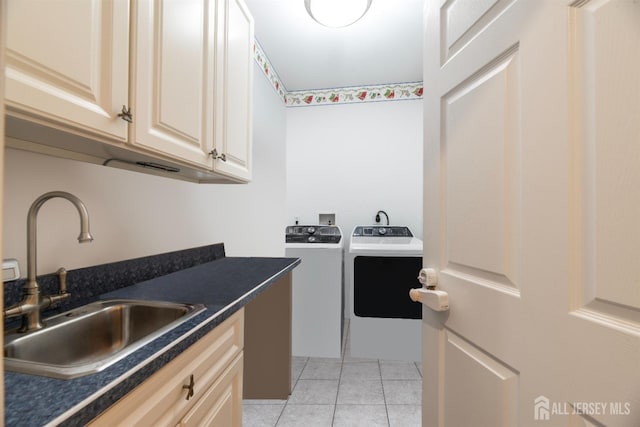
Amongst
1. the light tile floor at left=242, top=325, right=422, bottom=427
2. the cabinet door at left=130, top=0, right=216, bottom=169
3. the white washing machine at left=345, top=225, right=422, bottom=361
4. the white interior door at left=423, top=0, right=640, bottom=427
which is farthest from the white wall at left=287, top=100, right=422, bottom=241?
the white interior door at left=423, top=0, right=640, bottom=427

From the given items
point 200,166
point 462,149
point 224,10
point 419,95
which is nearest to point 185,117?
point 200,166

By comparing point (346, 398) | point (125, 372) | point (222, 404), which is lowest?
point (346, 398)

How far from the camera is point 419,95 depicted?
10.9 feet

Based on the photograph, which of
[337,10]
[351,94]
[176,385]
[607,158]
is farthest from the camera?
[351,94]

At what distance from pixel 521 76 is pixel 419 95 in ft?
9.73

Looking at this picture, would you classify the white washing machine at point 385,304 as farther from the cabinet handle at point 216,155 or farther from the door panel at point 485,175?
the door panel at point 485,175

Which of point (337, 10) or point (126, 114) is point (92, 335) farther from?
point (337, 10)

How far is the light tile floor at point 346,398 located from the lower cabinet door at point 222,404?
31.7 inches

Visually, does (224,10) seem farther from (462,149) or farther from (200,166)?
(462,149)

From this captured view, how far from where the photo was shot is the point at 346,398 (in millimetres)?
1938

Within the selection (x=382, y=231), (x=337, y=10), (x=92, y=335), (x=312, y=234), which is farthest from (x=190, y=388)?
(x=382, y=231)

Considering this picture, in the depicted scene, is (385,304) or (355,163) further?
(355,163)

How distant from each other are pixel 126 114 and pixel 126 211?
1.95ft

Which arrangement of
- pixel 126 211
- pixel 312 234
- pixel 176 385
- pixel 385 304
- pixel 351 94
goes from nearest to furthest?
pixel 176 385
pixel 126 211
pixel 385 304
pixel 312 234
pixel 351 94
